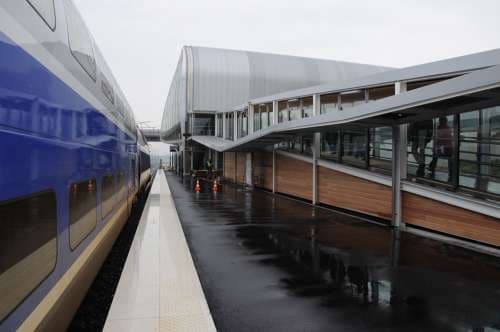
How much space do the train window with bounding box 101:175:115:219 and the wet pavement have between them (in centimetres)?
182

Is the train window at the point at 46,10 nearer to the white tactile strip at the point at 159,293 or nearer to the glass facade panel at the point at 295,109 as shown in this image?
the white tactile strip at the point at 159,293

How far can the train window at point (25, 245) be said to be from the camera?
2.09 metres

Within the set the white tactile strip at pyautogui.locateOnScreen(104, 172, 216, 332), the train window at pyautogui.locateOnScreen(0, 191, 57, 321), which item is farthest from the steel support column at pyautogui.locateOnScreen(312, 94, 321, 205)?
the train window at pyautogui.locateOnScreen(0, 191, 57, 321)

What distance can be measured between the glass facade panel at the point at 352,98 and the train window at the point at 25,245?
37.2 feet

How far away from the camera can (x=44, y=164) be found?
2.69 metres

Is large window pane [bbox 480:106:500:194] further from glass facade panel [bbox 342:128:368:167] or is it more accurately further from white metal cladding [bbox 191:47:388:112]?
white metal cladding [bbox 191:47:388:112]

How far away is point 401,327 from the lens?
3.94 m

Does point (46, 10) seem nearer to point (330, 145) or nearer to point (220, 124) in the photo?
point (330, 145)

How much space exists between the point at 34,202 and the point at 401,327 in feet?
12.7

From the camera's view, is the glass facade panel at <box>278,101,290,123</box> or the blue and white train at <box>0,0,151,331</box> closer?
the blue and white train at <box>0,0,151,331</box>

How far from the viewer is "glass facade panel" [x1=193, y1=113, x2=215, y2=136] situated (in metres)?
34.9

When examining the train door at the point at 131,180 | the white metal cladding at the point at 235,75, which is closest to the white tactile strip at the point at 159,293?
the train door at the point at 131,180

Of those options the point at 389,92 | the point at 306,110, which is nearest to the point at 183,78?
the point at 306,110

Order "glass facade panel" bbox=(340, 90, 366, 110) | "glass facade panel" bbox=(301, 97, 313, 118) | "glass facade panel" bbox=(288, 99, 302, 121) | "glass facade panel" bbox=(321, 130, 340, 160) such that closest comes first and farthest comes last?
"glass facade panel" bbox=(340, 90, 366, 110) < "glass facade panel" bbox=(321, 130, 340, 160) < "glass facade panel" bbox=(301, 97, 313, 118) < "glass facade panel" bbox=(288, 99, 302, 121)
